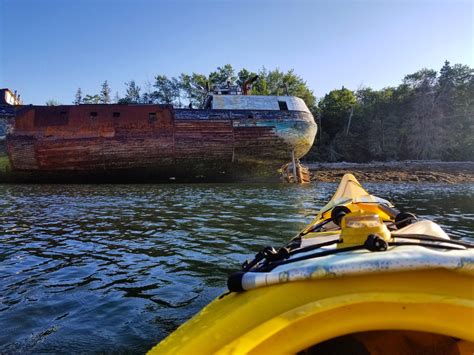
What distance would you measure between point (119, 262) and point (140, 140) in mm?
14418

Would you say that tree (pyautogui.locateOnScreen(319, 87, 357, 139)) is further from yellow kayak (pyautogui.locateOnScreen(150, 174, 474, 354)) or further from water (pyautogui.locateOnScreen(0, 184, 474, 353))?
yellow kayak (pyautogui.locateOnScreen(150, 174, 474, 354))

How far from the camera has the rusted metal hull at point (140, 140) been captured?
59.6 ft

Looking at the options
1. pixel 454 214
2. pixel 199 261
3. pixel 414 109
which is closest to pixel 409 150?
pixel 414 109

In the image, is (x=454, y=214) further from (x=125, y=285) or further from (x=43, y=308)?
(x=43, y=308)

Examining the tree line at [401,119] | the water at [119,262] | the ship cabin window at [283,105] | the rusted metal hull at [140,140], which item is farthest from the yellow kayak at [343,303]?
the tree line at [401,119]

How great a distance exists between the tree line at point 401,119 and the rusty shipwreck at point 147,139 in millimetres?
18493

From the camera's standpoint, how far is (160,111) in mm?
18875

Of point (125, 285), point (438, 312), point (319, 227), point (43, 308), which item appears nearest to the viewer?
point (438, 312)

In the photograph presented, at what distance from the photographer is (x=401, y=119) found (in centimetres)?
4253

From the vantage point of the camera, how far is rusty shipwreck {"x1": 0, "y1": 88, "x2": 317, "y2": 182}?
18141 millimetres

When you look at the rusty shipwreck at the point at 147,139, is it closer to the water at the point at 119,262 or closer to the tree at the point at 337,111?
the water at the point at 119,262

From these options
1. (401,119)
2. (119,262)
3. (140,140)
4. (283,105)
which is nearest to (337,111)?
(401,119)

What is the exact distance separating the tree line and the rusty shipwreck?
18.5 m

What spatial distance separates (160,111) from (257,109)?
4.99m
